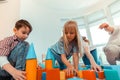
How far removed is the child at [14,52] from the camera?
52cm

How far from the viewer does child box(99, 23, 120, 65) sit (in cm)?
92

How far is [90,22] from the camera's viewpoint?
8.68ft

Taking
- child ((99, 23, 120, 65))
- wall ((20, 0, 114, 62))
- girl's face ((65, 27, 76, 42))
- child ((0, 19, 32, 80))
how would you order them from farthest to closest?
wall ((20, 0, 114, 62))
child ((99, 23, 120, 65))
girl's face ((65, 27, 76, 42))
child ((0, 19, 32, 80))

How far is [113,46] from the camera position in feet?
3.09

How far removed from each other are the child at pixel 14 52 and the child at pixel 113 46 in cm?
51

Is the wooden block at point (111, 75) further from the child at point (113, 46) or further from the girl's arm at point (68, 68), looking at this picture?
the child at point (113, 46)

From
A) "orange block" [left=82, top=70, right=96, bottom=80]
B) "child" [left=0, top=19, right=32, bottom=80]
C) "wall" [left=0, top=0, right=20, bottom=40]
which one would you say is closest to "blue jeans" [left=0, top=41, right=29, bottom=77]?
"child" [left=0, top=19, right=32, bottom=80]

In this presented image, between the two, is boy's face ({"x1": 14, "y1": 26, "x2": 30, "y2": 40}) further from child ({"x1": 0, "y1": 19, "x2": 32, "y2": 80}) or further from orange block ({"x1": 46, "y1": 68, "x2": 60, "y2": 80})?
orange block ({"x1": 46, "y1": 68, "x2": 60, "y2": 80})

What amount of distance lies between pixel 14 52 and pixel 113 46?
2.19 ft

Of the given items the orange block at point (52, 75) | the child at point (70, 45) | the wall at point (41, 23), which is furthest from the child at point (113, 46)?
the wall at point (41, 23)

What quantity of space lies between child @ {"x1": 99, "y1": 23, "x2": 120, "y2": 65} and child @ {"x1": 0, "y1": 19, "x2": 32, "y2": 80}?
51 centimetres

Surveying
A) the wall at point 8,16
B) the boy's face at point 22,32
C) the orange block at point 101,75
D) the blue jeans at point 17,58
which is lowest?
the orange block at point 101,75

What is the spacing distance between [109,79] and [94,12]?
219cm

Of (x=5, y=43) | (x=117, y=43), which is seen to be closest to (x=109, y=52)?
(x=117, y=43)
